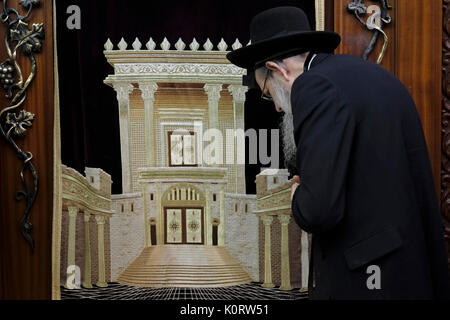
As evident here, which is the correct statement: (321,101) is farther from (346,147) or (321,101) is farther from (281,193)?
(281,193)

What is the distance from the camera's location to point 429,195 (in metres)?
1.26

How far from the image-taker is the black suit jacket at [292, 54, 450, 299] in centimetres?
114

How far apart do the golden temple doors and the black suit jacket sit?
0.92 metres

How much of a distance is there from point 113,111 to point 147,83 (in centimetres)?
22

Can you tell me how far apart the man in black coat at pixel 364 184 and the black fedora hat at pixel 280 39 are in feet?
0.05

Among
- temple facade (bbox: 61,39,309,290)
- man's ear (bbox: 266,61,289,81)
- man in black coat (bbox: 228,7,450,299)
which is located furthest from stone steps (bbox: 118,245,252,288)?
man's ear (bbox: 266,61,289,81)

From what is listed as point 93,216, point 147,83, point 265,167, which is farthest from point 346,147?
point 93,216

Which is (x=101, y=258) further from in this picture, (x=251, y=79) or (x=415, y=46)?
(x=415, y=46)

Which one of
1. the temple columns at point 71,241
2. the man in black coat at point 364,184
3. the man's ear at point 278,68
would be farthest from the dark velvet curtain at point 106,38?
the man in black coat at point 364,184

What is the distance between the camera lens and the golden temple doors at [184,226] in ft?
6.79

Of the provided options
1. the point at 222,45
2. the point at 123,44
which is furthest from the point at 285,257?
the point at 123,44

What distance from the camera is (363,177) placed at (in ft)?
3.89

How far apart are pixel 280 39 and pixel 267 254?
3.73ft

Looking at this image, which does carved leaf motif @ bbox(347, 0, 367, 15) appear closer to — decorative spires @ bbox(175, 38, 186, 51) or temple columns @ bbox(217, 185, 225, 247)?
decorative spires @ bbox(175, 38, 186, 51)
